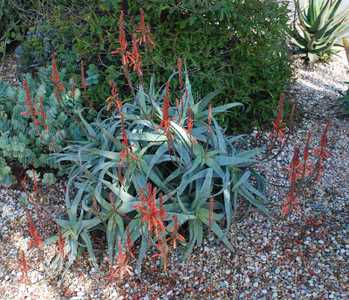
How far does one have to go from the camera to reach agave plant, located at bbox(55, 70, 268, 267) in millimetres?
2703

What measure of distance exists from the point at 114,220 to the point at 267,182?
0.93 meters

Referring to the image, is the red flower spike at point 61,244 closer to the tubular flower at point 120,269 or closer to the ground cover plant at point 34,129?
the tubular flower at point 120,269

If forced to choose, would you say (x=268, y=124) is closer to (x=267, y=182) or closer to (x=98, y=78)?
(x=267, y=182)

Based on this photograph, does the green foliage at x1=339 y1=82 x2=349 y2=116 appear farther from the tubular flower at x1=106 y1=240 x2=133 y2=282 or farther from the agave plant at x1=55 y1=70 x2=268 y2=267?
the tubular flower at x1=106 y1=240 x2=133 y2=282

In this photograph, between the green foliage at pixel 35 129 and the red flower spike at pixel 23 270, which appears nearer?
the red flower spike at pixel 23 270

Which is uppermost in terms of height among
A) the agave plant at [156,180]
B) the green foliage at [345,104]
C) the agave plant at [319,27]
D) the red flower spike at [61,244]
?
the agave plant at [319,27]

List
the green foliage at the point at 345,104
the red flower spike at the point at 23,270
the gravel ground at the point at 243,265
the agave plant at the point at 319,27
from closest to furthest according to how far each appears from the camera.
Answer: the red flower spike at the point at 23,270 < the gravel ground at the point at 243,265 < the green foliage at the point at 345,104 < the agave plant at the point at 319,27

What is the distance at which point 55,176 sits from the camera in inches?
133

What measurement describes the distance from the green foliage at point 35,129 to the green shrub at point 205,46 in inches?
12.9

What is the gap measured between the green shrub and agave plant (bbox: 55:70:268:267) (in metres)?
0.52

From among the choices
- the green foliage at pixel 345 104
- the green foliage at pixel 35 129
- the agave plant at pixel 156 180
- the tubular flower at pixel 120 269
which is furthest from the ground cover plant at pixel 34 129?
the green foliage at pixel 345 104

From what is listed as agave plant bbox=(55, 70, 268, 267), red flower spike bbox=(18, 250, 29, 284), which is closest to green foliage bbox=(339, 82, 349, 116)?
agave plant bbox=(55, 70, 268, 267)

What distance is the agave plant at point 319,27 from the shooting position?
4.56 m

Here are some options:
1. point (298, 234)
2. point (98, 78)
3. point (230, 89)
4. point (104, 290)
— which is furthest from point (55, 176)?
point (298, 234)
